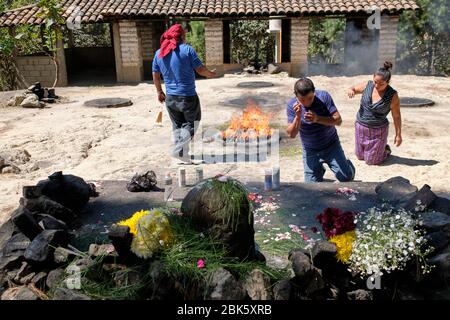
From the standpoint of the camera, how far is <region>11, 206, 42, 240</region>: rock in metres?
3.34

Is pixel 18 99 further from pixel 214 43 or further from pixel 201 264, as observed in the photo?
pixel 201 264

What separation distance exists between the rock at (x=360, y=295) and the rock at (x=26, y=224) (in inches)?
94.9

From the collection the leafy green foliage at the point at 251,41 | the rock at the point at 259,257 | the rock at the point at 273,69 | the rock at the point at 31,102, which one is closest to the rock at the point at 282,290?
the rock at the point at 259,257

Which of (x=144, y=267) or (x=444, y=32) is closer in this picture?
(x=144, y=267)

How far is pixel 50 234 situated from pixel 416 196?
3.10 meters

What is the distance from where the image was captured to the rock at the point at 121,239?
2.90 meters

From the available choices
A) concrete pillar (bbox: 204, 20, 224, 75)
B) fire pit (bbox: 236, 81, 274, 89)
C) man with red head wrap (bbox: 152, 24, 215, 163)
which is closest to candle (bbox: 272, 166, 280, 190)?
man with red head wrap (bbox: 152, 24, 215, 163)

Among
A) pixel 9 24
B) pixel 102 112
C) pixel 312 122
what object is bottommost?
pixel 102 112

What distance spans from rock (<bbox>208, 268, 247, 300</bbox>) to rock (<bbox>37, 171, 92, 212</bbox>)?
2.12 meters

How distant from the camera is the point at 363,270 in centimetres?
293

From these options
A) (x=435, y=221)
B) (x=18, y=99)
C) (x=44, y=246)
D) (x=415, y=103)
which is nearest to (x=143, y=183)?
(x=44, y=246)

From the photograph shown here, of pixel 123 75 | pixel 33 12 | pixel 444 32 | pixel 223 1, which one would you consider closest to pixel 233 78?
pixel 223 1

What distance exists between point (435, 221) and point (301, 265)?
117 centimetres
